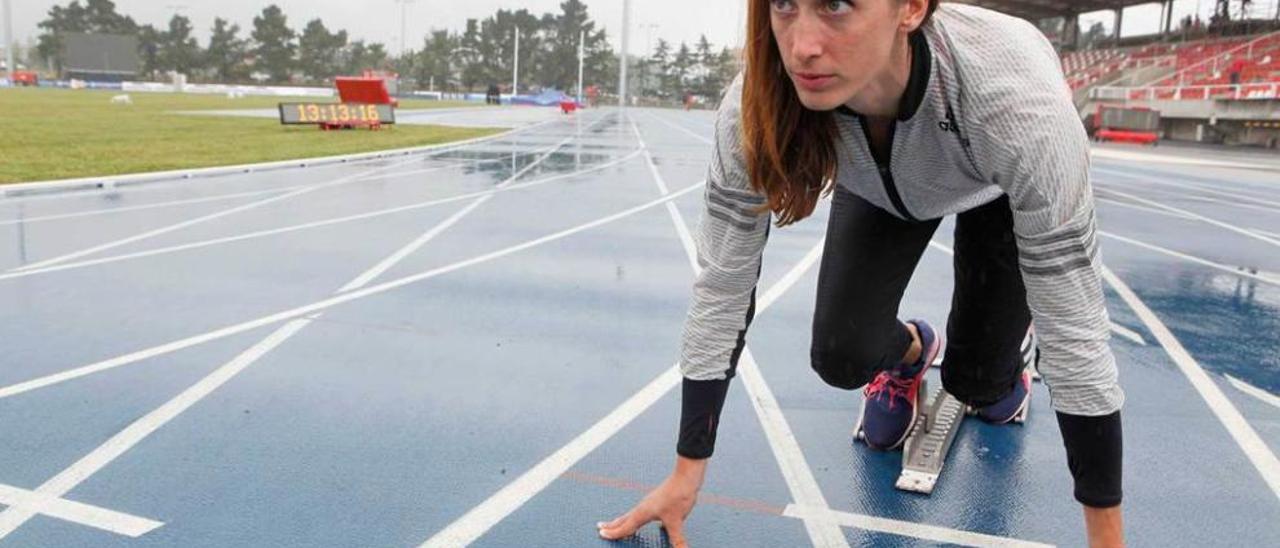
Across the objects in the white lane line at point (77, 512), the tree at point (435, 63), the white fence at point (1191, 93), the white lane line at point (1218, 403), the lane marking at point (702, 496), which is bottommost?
the white lane line at point (77, 512)

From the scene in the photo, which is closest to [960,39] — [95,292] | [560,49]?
[95,292]

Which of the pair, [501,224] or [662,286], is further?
[501,224]

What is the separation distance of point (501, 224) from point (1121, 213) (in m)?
7.44

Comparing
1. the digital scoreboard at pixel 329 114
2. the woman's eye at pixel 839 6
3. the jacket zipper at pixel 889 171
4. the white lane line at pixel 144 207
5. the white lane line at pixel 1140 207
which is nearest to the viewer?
the woman's eye at pixel 839 6

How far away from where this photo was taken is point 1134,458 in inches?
134

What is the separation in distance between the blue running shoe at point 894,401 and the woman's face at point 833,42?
1.72m

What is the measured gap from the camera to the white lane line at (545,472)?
2654mm

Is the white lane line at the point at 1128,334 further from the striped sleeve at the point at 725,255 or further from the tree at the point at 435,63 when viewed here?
the tree at the point at 435,63

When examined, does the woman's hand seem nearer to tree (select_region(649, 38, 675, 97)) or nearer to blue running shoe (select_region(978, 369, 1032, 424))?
blue running shoe (select_region(978, 369, 1032, 424))

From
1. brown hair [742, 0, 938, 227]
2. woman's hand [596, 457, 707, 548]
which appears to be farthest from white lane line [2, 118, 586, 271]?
brown hair [742, 0, 938, 227]

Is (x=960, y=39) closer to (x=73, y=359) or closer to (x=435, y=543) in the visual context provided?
(x=435, y=543)

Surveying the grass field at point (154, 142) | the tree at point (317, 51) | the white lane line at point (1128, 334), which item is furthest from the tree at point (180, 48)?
the white lane line at point (1128, 334)

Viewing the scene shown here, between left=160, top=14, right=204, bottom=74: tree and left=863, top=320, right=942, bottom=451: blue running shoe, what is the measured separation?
10567 cm

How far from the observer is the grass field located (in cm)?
1209
